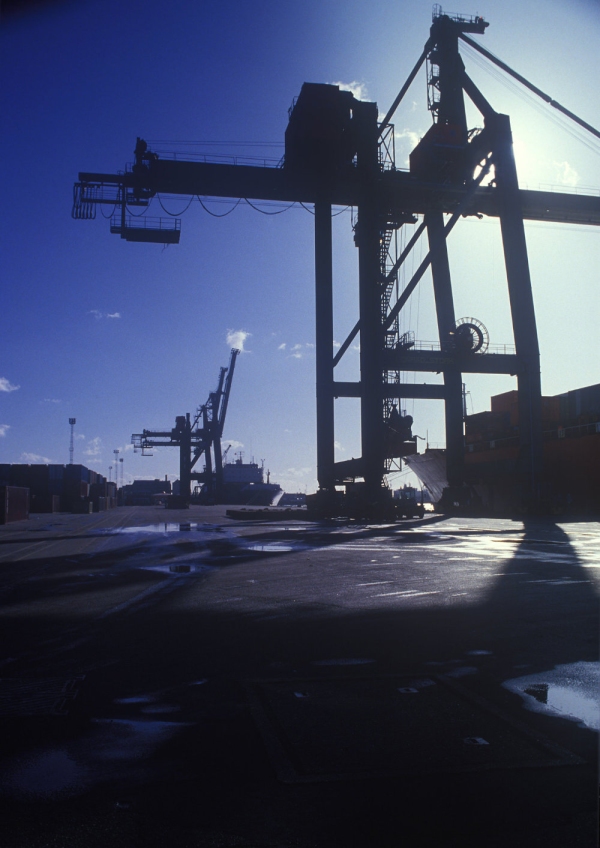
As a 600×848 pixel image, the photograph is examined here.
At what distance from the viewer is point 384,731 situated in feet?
11.2

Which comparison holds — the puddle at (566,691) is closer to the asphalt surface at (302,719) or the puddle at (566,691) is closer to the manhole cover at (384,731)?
the asphalt surface at (302,719)

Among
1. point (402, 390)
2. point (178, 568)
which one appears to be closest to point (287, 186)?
point (402, 390)

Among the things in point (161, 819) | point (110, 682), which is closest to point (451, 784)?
point (161, 819)

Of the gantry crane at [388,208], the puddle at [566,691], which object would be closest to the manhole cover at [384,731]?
the puddle at [566,691]

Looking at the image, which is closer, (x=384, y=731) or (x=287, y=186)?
(x=384, y=731)

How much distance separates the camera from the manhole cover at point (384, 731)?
9.82ft

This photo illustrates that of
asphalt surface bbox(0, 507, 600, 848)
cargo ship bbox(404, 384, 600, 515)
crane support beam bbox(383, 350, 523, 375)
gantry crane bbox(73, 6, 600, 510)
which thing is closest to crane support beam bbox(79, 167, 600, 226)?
gantry crane bbox(73, 6, 600, 510)

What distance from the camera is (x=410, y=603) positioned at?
291 inches

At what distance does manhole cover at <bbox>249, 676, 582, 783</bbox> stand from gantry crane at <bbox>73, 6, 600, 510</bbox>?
29159 mm

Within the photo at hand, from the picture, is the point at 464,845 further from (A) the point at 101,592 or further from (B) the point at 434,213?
(B) the point at 434,213

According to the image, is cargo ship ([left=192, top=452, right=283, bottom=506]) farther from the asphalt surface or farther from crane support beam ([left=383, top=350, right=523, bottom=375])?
the asphalt surface

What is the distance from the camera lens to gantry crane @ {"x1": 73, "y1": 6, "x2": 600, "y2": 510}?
35406 millimetres

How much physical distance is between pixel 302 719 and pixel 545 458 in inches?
1621

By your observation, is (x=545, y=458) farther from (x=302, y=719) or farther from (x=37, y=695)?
(x=37, y=695)
